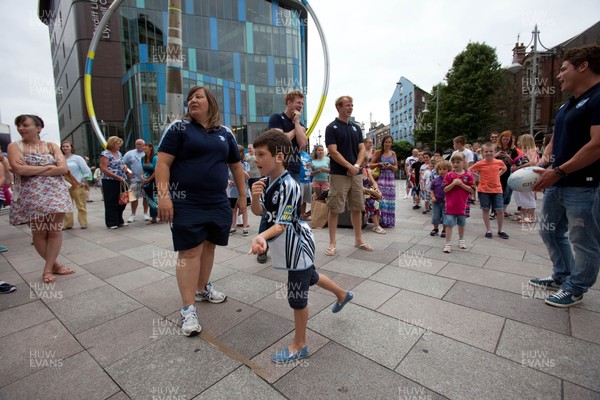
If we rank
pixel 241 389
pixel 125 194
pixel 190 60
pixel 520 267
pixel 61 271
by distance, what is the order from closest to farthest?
pixel 241 389
pixel 520 267
pixel 61 271
pixel 125 194
pixel 190 60

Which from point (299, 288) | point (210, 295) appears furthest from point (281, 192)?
point (210, 295)

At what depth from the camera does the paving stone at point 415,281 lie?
3092 mm

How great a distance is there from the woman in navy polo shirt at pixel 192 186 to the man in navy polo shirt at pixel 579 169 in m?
2.91

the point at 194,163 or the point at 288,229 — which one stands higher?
the point at 194,163

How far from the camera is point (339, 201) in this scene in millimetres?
4465

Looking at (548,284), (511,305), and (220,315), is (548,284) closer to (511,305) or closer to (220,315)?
(511,305)

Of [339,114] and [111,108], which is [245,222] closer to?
[339,114]

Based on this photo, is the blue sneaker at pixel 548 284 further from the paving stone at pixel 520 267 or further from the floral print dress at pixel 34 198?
the floral print dress at pixel 34 198

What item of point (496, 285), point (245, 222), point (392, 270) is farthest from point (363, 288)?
point (245, 222)

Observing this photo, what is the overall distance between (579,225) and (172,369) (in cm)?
340

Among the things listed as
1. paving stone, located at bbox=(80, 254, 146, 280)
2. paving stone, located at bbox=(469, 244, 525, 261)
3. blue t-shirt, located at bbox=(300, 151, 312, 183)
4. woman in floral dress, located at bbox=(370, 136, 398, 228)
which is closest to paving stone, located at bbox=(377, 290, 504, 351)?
paving stone, located at bbox=(469, 244, 525, 261)

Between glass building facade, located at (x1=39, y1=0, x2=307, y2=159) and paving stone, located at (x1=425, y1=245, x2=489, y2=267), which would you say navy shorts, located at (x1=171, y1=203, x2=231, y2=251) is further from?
glass building facade, located at (x1=39, y1=0, x2=307, y2=159)

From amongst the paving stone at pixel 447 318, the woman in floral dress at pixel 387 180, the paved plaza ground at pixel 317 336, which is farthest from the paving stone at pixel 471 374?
the woman in floral dress at pixel 387 180

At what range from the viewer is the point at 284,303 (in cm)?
291
